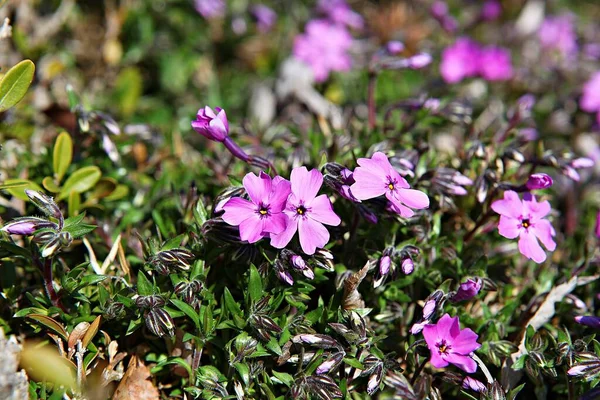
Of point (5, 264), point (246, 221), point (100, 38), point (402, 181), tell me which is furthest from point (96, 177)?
point (100, 38)

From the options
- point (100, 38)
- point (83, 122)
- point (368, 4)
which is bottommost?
point (368, 4)

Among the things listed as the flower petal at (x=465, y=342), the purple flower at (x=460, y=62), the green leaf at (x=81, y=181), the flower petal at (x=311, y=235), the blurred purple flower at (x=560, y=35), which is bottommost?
the blurred purple flower at (x=560, y=35)

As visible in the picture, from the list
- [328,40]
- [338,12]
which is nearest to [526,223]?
[328,40]

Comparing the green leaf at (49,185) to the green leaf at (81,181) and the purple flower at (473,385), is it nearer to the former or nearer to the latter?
the green leaf at (81,181)

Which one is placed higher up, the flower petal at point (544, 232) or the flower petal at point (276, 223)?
the flower petal at point (276, 223)

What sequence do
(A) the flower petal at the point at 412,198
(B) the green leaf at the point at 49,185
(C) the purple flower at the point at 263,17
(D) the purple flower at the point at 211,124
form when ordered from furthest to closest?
(C) the purple flower at the point at 263,17 → (B) the green leaf at the point at 49,185 → (D) the purple flower at the point at 211,124 → (A) the flower petal at the point at 412,198

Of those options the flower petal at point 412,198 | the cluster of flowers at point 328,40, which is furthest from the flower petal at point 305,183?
the cluster of flowers at point 328,40

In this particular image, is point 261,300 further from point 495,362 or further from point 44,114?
point 44,114
